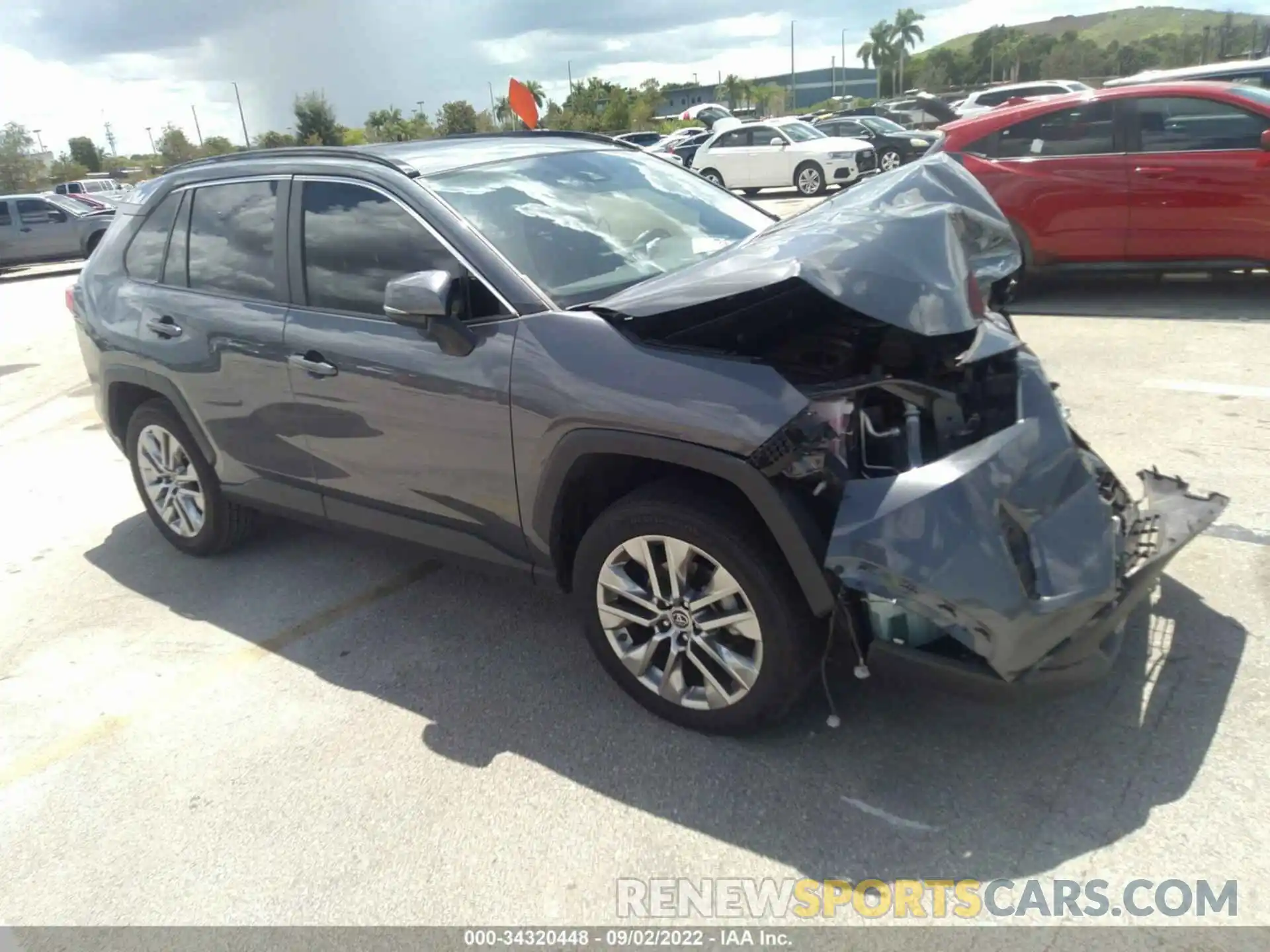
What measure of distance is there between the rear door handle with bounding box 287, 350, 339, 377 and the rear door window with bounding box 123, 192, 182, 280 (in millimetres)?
1294

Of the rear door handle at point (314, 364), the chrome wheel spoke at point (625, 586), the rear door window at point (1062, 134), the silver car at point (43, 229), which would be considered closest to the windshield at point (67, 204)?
the silver car at point (43, 229)

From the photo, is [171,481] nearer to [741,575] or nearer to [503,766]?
[503,766]

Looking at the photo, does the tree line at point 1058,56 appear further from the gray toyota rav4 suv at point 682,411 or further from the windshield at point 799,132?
the gray toyota rav4 suv at point 682,411

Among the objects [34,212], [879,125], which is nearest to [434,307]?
[34,212]

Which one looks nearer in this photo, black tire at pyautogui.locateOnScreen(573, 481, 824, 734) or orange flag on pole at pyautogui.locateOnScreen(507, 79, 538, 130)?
black tire at pyautogui.locateOnScreen(573, 481, 824, 734)

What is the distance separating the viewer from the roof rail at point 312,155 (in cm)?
365

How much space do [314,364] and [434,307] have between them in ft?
2.98

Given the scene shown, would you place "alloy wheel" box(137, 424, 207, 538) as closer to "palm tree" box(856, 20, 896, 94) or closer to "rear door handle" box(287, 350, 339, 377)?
"rear door handle" box(287, 350, 339, 377)

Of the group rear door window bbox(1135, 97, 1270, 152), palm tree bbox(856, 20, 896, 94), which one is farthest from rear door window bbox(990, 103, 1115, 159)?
palm tree bbox(856, 20, 896, 94)

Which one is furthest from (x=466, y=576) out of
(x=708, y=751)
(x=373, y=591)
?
(x=708, y=751)

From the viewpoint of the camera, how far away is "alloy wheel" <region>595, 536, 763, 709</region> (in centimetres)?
287
